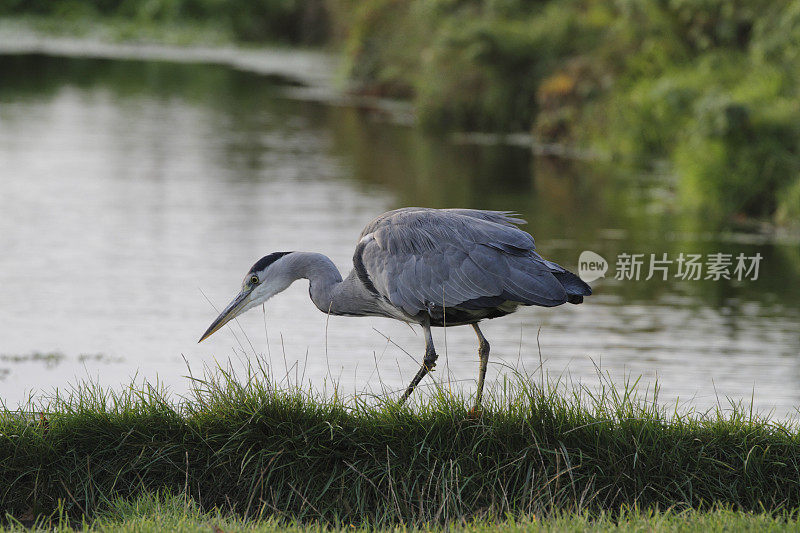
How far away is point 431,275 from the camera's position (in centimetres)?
659

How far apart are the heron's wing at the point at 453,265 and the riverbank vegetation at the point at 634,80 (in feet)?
32.6

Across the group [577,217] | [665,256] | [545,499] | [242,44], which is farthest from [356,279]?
[242,44]

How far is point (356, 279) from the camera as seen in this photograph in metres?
6.82

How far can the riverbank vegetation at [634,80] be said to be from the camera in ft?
53.5

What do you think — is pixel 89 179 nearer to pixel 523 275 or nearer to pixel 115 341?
pixel 115 341

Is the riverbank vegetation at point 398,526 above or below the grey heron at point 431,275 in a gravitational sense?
below

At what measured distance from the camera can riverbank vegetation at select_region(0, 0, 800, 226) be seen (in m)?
16.3

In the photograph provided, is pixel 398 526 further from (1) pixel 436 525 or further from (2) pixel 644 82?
(2) pixel 644 82

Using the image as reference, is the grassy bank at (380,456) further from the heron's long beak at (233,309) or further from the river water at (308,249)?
the heron's long beak at (233,309)

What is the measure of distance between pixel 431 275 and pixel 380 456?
42.9 inches

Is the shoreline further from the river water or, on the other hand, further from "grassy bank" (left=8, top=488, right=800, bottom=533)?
"grassy bank" (left=8, top=488, right=800, bottom=533)

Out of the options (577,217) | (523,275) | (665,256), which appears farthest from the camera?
(577,217)

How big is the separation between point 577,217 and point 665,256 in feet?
8.59

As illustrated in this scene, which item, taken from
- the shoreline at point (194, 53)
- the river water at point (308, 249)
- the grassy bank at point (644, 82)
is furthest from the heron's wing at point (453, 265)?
the shoreline at point (194, 53)
